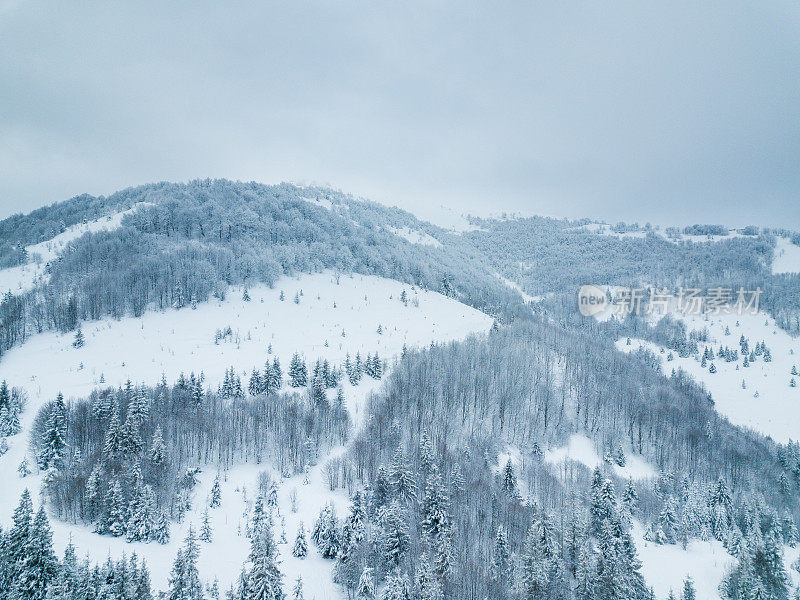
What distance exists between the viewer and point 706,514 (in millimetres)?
76875

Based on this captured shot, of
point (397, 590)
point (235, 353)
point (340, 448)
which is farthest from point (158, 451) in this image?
point (397, 590)

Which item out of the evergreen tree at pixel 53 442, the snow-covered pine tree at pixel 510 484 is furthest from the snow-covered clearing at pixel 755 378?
the evergreen tree at pixel 53 442

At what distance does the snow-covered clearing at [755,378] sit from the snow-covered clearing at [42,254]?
675 feet

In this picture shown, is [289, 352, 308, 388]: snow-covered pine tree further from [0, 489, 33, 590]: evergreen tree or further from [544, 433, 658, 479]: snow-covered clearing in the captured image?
[544, 433, 658, 479]: snow-covered clearing

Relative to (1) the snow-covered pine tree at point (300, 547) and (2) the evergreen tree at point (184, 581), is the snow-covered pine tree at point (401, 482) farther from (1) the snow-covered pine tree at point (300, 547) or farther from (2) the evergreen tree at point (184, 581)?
(2) the evergreen tree at point (184, 581)

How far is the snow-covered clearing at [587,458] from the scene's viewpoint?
90.7 metres

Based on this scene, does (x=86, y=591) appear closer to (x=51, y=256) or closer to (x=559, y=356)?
(x=559, y=356)

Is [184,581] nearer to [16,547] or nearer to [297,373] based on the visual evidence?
[16,547]

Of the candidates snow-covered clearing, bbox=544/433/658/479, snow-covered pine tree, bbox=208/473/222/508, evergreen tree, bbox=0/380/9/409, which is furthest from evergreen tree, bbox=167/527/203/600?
snow-covered clearing, bbox=544/433/658/479

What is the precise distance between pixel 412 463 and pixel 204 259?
88405 mm

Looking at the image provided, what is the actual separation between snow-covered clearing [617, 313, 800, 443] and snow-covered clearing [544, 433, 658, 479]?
61177 millimetres

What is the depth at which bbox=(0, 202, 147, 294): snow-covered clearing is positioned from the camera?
113 metres

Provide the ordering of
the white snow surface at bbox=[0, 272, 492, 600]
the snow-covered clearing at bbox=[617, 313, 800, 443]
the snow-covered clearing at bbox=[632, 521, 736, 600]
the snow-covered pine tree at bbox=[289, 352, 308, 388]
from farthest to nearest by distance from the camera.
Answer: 1. the snow-covered clearing at bbox=[617, 313, 800, 443]
2. the snow-covered pine tree at bbox=[289, 352, 308, 388]
3. the snow-covered clearing at bbox=[632, 521, 736, 600]
4. the white snow surface at bbox=[0, 272, 492, 600]

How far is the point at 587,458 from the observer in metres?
93.6
